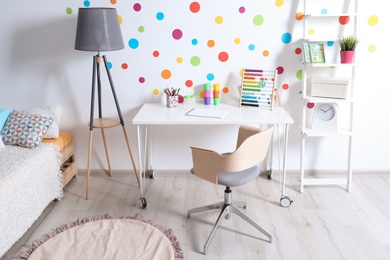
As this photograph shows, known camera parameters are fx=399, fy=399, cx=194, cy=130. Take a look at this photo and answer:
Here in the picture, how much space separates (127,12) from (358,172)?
239 cm

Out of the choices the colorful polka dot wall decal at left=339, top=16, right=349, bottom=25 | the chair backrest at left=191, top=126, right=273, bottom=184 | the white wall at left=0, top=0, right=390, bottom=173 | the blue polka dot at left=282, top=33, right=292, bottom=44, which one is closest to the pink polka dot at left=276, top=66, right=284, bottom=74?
the white wall at left=0, top=0, right=390, bottom=173

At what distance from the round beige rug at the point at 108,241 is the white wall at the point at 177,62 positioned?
1.01 meters

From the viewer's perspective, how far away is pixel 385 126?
3.38 metres

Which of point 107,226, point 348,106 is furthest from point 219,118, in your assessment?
point 348,106

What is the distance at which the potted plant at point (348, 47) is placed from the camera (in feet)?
9.79

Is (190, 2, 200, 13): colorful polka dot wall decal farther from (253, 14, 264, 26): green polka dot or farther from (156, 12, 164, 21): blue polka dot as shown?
(253, 14, 264, 26): green polka dot

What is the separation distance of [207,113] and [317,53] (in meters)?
0.98

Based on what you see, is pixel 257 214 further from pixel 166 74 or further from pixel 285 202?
pixel 166 74

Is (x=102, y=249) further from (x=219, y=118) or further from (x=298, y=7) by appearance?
(x=298, y=7)

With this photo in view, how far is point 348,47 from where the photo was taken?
2.99 m

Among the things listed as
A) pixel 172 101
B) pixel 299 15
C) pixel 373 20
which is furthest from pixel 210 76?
pixel 373 20

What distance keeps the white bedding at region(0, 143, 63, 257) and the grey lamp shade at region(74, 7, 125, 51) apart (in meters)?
0.82

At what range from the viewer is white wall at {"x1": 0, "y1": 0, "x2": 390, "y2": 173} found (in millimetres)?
3154

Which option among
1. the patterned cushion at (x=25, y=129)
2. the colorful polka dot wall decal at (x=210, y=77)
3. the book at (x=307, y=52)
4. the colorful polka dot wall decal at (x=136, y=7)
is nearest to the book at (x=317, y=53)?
the book at (x=307, y=52)
